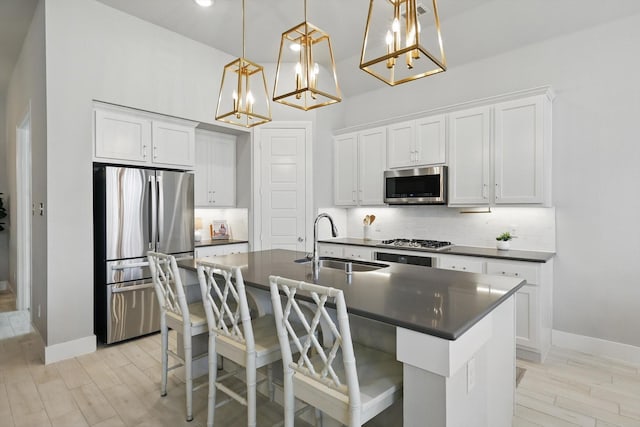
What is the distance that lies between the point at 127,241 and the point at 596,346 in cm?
465

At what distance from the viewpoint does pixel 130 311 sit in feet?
11.5

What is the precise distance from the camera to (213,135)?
4828 mm

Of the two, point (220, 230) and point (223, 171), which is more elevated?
point (223, 171)

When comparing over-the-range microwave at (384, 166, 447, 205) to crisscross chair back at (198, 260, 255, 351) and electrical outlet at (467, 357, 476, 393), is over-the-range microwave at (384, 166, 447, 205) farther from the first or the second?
crisscross chair back at (198, 260, 255, 351)

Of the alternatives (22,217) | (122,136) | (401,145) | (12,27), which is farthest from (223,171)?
(12,27)

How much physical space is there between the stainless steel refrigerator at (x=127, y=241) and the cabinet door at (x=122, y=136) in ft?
0.50

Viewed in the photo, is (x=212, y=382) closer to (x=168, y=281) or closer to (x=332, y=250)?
(x=168, y=281)

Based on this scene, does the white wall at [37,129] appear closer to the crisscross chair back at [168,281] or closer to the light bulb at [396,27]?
the crisscross chair back at [168,281]

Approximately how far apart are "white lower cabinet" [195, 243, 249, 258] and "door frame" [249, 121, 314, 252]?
15 cm

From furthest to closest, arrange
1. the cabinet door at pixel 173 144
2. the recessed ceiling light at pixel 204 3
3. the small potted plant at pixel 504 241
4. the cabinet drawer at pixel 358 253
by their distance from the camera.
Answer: the cabinet drawer at pixel 358 253 < the cabinet door at pixel 173 144 < the small potted plant at pixel 504 241 < the recessed ceiling light at pixel 204 3

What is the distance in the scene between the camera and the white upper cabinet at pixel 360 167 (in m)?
4.55

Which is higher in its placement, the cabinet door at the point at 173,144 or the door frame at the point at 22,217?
the cabinet door at the point at 173,144

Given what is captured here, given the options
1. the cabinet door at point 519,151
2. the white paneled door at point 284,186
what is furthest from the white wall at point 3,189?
A: the cabinet door at point 519,151

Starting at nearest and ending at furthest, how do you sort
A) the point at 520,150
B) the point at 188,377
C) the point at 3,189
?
1. the point at 188,377
2. the point at 520,150
3. the point at 3,189
